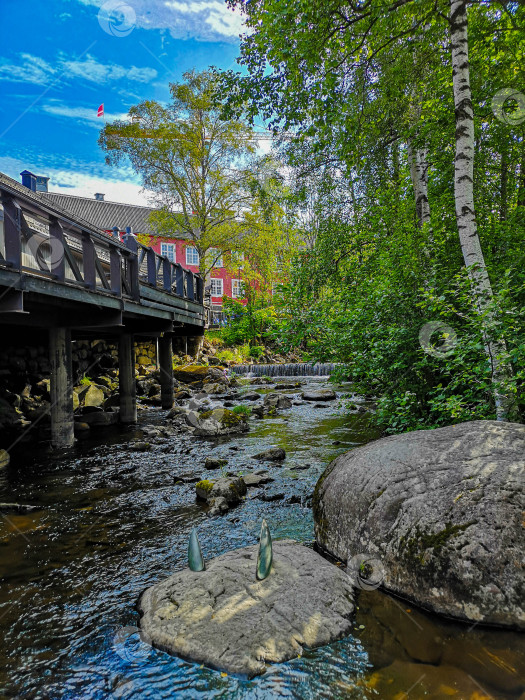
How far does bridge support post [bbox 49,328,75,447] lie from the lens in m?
8.40

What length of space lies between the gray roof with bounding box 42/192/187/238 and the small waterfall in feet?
87.7

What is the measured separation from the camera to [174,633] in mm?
2670

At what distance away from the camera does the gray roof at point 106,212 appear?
1773 inches

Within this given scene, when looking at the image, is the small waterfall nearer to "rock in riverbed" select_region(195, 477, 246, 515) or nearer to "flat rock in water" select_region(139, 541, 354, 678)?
"rock in riverbed" select_region(195, 477, 246, 515)

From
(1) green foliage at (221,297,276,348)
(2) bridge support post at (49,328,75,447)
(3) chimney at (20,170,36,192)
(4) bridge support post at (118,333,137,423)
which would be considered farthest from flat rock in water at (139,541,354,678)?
(1) green foliage at (221,297,276,348)

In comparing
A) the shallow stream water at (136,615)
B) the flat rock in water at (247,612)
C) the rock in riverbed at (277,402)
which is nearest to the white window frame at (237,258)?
the rock in riverbed at (277,402)

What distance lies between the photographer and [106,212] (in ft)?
153

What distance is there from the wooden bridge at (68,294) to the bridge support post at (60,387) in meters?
0.02

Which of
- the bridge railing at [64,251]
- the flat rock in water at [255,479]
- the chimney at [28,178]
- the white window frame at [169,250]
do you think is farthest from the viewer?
the white window frame at [169,250]

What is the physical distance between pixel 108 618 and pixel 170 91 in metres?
29.6

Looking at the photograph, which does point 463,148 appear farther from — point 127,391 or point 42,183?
point 42,183

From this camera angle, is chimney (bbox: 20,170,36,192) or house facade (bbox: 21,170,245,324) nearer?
chimney (bbox: 20,170,36,192)

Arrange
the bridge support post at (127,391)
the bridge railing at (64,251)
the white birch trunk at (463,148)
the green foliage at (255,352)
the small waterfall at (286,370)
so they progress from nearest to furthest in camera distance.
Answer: the white birch trunk at (463,148) → the bridge railing at (64,251) → the bridge support post at (127,391) → the small waterfall at (286,370) → the green foliage at (255,352)

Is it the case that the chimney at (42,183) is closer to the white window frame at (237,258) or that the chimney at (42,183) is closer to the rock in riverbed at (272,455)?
the white window frame at (237,258)
